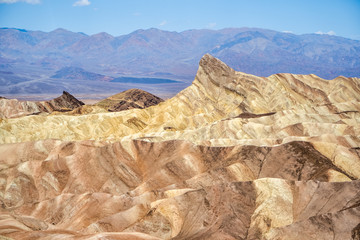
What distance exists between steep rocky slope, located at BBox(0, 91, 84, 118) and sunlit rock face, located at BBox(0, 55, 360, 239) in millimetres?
21136

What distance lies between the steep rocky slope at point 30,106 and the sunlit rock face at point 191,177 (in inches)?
832

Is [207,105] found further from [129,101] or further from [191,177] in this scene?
[129,101]

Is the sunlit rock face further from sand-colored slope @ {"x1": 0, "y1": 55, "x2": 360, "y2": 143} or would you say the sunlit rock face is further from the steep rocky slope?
the steep rocky slope

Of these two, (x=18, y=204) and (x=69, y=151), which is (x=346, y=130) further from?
(x=18, y=204)

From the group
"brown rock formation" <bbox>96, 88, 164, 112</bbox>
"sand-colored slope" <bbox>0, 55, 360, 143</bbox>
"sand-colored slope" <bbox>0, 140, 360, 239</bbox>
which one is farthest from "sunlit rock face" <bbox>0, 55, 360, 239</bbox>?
"brown rock formation" <bbox>96, 88, 164, 112</bbox>

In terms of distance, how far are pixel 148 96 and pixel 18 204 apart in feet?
291

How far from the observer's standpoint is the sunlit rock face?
2753cm

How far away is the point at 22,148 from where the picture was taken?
49688 mm

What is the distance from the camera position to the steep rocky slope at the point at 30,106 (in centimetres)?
8788

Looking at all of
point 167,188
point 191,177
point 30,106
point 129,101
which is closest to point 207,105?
point 191,177

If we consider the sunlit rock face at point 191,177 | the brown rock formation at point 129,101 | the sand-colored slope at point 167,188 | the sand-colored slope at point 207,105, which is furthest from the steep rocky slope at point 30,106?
the sand-colored slope at point 167,188

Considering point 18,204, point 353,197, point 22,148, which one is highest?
point 353,197

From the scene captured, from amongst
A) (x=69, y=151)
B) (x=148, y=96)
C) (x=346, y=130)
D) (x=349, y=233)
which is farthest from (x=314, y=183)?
(x=148, y=96)

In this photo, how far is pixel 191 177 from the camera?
38938 millimetres
